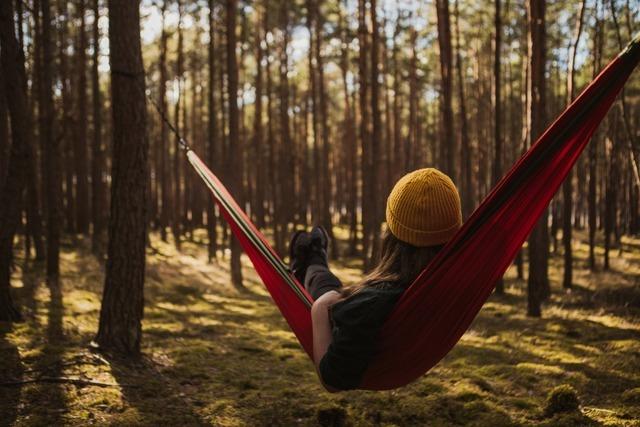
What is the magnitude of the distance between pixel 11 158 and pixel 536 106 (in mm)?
6787

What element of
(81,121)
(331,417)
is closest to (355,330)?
(331,417)

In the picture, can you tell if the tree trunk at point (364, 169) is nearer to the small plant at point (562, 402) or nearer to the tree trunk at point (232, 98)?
the tree trunk at point (232, 98)

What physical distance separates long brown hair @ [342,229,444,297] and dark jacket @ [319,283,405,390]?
3cm

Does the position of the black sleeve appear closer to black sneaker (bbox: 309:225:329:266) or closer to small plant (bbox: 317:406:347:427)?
black sneaker (bbox: 309:225:329:266)

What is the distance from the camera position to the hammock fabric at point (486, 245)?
1911 mm

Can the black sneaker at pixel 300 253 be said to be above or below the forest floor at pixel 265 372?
above

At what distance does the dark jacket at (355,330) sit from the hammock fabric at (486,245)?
Answer: 0.06 meters

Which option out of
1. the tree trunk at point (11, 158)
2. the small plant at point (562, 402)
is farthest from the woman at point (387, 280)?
the tree trunk at point (11, 158)

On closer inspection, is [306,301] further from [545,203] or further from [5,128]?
→ [5,128]

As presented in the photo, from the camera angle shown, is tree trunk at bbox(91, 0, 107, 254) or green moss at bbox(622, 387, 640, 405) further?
tree trunk at bbox(91, 0, 107, 254)

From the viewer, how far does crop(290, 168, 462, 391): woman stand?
1808 millimetres

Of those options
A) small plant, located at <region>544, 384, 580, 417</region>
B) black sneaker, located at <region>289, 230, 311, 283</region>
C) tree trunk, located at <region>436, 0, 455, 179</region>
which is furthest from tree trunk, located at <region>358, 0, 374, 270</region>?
black sneaker, located at <region>289, 230, 311, 283</region>

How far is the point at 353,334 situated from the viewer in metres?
1.80

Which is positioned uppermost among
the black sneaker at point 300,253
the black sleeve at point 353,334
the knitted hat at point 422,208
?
the knitted hat at point 422,208
